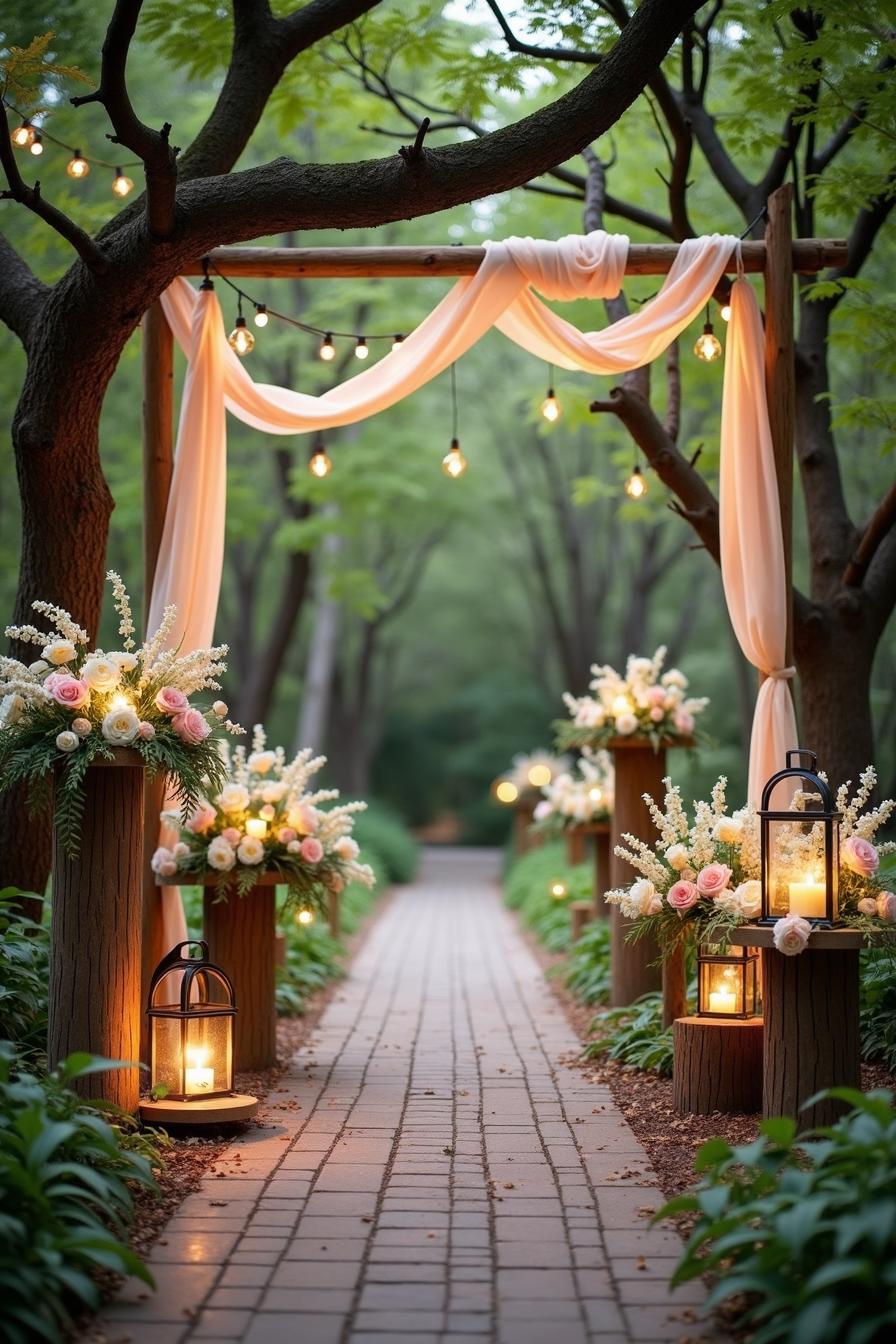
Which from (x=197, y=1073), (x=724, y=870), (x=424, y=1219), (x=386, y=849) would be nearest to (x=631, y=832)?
(x=724, y=870)

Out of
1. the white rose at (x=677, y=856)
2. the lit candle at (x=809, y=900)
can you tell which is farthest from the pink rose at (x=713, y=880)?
the lit candle at (x=809, y=900)

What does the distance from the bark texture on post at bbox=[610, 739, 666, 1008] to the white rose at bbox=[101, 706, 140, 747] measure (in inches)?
139

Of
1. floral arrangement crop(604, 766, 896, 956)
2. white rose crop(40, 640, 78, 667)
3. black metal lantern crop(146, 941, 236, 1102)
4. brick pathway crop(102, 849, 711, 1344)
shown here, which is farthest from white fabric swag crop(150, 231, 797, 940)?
brick pathway crop(102, 849, 711, 1344)

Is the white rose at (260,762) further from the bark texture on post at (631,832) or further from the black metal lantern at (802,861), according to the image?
the black metal lantern at (802,861)

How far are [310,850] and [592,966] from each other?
320 cm

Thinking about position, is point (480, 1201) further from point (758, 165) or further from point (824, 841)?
point (758, 165)

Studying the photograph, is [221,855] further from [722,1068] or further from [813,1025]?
[813,1025]

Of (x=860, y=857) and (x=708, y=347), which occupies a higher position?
(x=708, y=347)

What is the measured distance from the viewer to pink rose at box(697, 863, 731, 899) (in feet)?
17.6

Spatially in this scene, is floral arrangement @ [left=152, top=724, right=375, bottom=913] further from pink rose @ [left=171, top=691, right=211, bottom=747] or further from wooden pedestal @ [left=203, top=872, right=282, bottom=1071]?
pink rose @ [left=171, top=691, right=211, bottom=747]

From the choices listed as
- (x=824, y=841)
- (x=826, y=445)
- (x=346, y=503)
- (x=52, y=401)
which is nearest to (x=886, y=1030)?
(x=824, y=841)

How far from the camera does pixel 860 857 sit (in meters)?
5.13

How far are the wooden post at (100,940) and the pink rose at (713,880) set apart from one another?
7.28 feet

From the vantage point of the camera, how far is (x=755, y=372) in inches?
254
